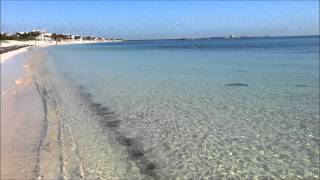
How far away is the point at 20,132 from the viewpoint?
10.8 meters

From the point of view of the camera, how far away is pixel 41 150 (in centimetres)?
906

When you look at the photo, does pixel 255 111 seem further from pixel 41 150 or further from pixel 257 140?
pixel 41 150

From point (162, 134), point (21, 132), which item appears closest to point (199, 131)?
point (162, 134)

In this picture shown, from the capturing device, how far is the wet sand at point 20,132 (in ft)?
25.9

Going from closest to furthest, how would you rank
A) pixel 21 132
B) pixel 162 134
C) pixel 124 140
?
pixel 124 140, pixel 162 134, pixel 21 132

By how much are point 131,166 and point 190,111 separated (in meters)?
5.61

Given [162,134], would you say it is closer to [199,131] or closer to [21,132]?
[199,131]

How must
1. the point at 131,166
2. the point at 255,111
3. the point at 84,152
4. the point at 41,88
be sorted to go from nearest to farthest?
1. the point at 131,166
2. the point at 84,152
3. the point at 255,111
4. the point at 41,88

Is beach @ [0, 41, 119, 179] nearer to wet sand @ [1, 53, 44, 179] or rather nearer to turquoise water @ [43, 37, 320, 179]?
wet sand @ [1, 53, 44, 179]

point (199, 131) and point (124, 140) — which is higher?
point (199, 131)

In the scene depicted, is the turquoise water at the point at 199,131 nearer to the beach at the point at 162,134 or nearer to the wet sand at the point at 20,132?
the beach at the point at 162,134

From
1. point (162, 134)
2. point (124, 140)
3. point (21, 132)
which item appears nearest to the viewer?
point (124, 140)

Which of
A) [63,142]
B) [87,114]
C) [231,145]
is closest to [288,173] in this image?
[231,145]

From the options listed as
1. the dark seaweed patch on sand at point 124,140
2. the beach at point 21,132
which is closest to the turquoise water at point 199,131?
the dark seaweed patch on sand at point 124,140
